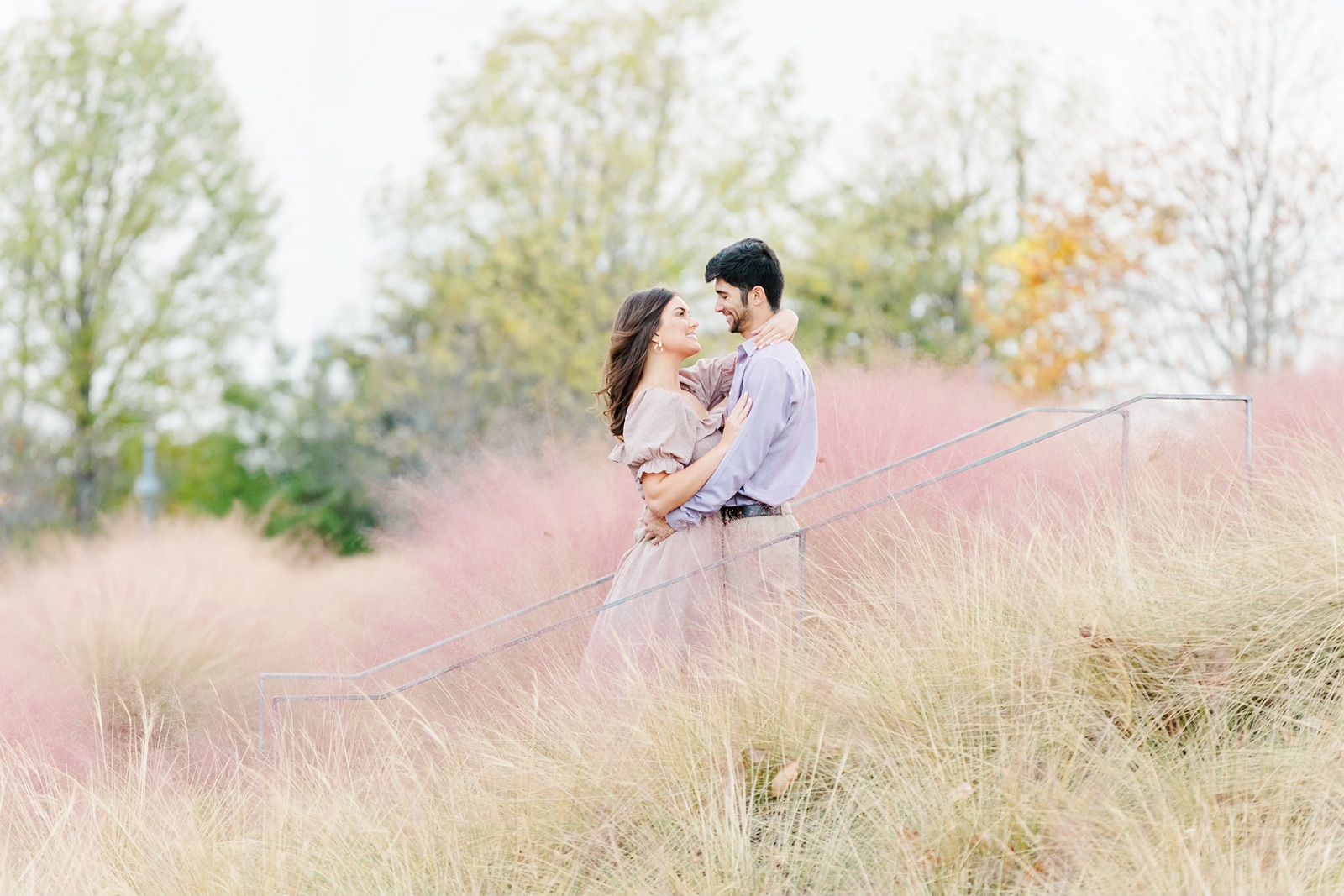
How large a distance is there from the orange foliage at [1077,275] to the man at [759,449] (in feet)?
32.7

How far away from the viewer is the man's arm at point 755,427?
14.4ft

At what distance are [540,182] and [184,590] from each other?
9.78 meters

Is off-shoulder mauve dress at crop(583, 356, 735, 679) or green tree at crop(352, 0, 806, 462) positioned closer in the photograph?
off-shoulder mauve dress at crop(583, 356, 735, 679)

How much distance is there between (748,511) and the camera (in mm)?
4637

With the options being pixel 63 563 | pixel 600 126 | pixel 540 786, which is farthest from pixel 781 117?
pixel 540 786

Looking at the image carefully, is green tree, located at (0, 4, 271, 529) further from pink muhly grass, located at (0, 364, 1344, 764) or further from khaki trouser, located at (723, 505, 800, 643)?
khaki trouser, located at (723, 505, 800, 643)

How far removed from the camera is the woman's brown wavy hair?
454cm

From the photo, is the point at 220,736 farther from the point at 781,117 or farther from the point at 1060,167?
the point at 1060,167

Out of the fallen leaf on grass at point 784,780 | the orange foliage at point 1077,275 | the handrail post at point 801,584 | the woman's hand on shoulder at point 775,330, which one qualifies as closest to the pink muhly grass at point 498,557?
the handrail post at point 801,584

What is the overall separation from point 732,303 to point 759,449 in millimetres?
513

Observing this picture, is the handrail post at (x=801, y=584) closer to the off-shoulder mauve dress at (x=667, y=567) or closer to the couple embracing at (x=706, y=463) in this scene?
the couple embracing at (x=706, y=463)

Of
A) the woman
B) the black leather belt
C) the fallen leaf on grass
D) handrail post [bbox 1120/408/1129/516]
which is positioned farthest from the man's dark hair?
handrail post [bbox 1120/408/1129/516]

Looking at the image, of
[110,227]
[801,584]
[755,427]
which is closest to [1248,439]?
[801,584]

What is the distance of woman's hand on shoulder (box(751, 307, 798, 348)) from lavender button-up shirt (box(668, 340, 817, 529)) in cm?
2
